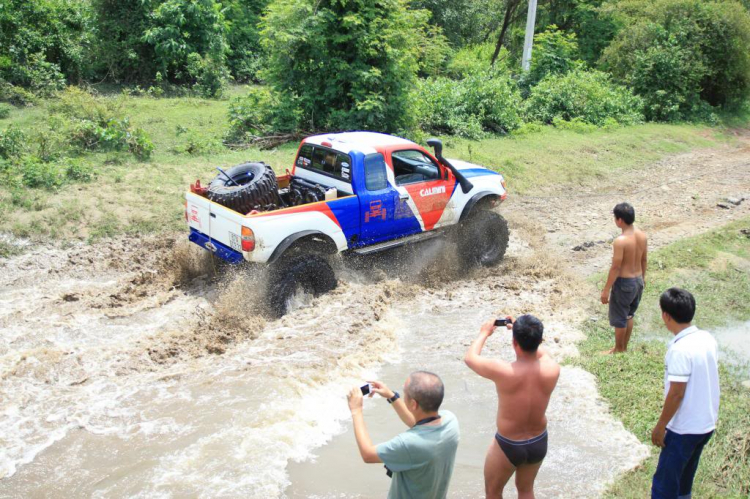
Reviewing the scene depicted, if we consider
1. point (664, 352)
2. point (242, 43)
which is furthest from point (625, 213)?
point (242, 43)

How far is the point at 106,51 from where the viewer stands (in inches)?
732

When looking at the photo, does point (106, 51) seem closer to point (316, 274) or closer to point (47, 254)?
point (47, 254)

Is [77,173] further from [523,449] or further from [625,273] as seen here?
[523,449]

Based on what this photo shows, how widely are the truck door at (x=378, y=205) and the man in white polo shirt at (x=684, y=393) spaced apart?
4604 mm

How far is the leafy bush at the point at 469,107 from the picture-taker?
16.0m

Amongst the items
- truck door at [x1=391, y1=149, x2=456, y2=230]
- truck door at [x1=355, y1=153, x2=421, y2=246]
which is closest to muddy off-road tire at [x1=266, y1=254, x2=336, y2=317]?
truck door at [x1=355, y1=153, x2=421, y2=246]

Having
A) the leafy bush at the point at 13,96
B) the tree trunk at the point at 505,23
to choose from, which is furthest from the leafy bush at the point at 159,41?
the tree trunk at the point at 505,23

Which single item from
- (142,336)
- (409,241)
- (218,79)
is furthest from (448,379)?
(218,79)

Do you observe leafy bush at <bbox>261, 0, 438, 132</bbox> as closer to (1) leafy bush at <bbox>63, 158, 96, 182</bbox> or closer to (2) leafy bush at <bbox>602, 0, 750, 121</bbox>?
(1) leafy bush at <bbox>63, 158, 96, 182</bbox>

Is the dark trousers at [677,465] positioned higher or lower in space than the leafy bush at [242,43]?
lower

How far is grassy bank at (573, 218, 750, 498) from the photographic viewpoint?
16.3ft

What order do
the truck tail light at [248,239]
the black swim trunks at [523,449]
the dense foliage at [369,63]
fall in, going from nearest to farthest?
the black swim trunks at [523,449]
the truck tail light at [248,239]
the dense foliage at [369,63]

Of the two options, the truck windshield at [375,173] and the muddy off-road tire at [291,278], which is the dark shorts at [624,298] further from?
the muddy off-road tire at [291,278]

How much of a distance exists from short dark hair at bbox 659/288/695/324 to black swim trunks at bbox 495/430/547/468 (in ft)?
3.60
